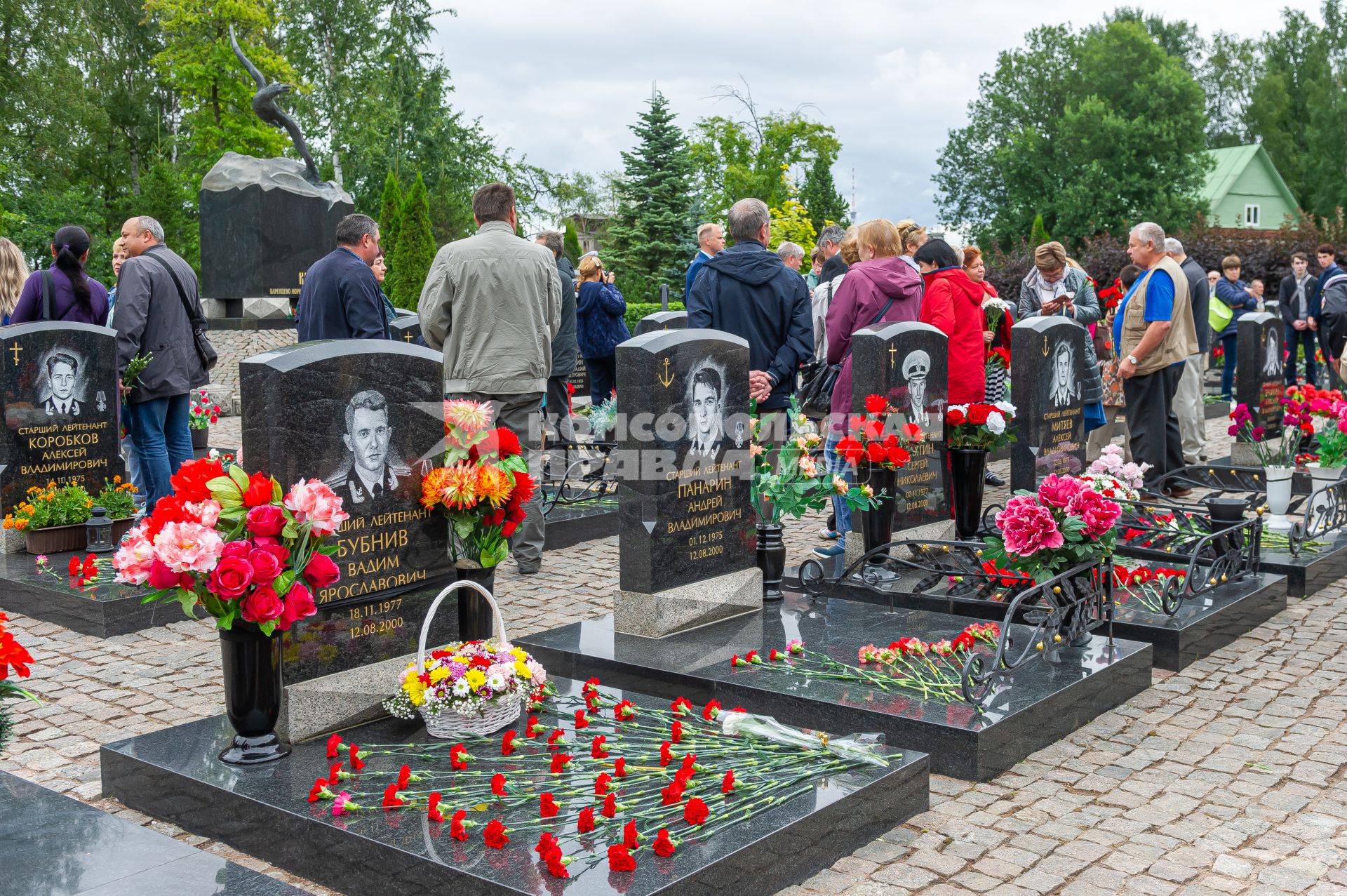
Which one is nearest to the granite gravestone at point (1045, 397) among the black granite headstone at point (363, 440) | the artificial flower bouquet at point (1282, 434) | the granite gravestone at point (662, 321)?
the artificial flower bouquet at point (1282, 434)

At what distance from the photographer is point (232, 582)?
3959 millimetres

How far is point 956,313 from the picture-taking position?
8344 mm

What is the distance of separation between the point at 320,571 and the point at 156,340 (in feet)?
14.5

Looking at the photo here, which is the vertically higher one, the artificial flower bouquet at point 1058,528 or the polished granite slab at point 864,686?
the artificial flower bouquet at point 1058,528

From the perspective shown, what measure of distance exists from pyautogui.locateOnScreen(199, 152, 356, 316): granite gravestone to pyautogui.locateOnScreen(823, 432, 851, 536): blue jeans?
11605 millimetres

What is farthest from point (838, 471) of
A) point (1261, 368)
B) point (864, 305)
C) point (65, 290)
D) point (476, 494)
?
point (1261, 368)

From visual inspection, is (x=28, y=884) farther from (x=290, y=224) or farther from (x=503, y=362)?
(x=290, y=224)

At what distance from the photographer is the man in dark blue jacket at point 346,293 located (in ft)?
23.4

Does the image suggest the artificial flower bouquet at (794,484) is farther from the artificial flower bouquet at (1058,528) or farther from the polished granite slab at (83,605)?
the polished granite slab at (83,605)

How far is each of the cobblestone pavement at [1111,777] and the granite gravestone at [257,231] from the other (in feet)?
37.4

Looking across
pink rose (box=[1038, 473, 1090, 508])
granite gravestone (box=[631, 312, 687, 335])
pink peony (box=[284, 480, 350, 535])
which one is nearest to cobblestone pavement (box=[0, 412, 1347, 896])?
pink rose (box=[1038, 473, 1090, 508])

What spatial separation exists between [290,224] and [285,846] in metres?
15.0

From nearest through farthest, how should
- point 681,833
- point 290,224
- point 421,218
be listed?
point 681,833
point 290,224
point 421,218

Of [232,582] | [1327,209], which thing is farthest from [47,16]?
[1327,209]
